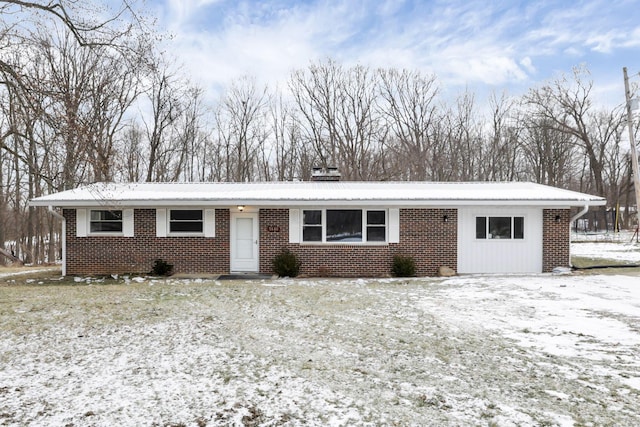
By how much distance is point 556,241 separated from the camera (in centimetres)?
1221

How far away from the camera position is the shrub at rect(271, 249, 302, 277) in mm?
11938

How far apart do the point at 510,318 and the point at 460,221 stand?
618 centimetres

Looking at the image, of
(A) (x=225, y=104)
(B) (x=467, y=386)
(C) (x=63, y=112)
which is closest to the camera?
(B) (x=467, y=386)

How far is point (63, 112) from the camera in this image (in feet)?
23.5

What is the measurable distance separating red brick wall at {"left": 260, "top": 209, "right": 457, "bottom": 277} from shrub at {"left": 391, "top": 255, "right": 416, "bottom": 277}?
20cm

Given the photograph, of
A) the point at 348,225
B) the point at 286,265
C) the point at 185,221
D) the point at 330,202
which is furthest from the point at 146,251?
the point at 348,225

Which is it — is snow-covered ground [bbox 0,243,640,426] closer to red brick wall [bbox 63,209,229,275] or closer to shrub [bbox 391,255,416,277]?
shrub [bbox 391,255,416,277]

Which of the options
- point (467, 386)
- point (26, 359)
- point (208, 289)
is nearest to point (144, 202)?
point (208, 289)

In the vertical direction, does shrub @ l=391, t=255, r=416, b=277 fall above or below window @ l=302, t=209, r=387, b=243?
below

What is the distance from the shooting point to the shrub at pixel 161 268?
39.6ft

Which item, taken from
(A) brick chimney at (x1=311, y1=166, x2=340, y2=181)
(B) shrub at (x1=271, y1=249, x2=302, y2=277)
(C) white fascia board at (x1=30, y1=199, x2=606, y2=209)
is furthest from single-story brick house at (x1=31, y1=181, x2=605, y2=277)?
(A) brick chimney at (x1=311, y1=166, x2=340, y2=181)

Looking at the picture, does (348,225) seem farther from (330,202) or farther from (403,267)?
(403,267)

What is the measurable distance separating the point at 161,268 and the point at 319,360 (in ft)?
29.7

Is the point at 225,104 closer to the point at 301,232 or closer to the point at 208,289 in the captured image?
the point at 301,232
